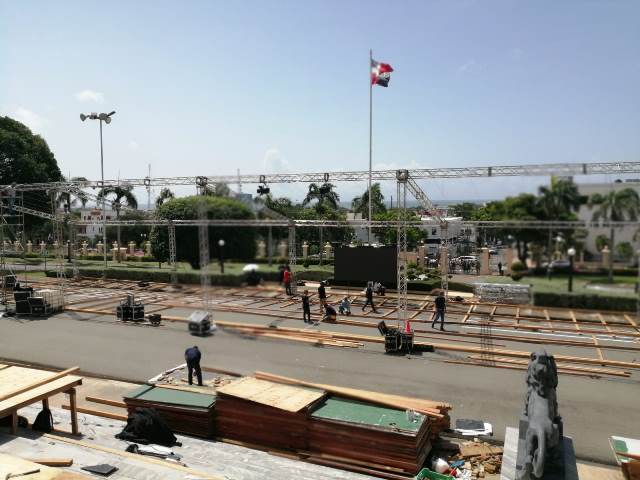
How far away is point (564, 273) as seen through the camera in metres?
11.5

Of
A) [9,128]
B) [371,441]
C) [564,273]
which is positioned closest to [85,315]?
[371,441]

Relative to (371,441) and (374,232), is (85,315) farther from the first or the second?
(371,441)

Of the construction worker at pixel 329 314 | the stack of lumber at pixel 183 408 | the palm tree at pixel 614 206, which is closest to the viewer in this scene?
the palm tree at pixel 614 206

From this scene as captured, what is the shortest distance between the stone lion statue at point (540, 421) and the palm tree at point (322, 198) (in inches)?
569

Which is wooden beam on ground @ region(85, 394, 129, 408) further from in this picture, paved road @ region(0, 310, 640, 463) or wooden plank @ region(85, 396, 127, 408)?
paved road @ region(0, 310, 640, 463)

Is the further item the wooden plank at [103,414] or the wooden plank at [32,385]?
the wooden plank at [103,414]

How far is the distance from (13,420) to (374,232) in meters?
18.2

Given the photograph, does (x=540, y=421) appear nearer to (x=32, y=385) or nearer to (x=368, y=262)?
(x=32, y=385)

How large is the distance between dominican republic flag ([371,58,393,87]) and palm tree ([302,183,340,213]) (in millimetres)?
6889

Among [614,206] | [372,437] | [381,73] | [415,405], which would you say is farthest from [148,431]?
[381,73]

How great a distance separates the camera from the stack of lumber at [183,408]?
1044 centimetres

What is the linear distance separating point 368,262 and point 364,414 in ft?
35.5

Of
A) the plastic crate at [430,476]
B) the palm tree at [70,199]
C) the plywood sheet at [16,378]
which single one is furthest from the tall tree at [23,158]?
the plastic crate at [430,476]

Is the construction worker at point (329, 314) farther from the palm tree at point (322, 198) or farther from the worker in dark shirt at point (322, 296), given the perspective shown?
the palm tree at point (322, 198)
